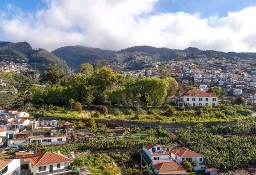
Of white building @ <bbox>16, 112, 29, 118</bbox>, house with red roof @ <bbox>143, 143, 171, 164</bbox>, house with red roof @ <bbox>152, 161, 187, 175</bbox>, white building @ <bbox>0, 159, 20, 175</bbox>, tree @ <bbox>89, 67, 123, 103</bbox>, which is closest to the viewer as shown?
white building @ <bbox>0, 159, 20, 175</bbox>

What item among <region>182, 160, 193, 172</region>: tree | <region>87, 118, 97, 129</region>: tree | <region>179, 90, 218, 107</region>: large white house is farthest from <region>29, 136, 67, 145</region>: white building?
<region>179, 90, 218, 107</region>: large white house

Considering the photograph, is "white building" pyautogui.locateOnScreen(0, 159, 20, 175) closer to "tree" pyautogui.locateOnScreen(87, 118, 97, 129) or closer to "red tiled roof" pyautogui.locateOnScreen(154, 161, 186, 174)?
"red tiled roof" pyautogui.locateOnScreen(154, 161, 186, 174)

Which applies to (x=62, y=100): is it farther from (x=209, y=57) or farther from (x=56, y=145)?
(x=209, y=57)

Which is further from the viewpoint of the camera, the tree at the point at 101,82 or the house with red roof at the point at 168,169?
the tree at the point at 101,82

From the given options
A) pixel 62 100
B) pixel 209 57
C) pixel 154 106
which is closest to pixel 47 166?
pixel 62 100

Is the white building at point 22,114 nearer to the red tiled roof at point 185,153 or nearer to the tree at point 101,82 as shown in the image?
the tree at point 101,82

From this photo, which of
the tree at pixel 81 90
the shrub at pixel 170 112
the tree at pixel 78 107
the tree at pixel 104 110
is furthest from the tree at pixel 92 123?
the shrub at pixel 170 112

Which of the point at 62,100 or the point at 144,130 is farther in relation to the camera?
the point at 62,100
